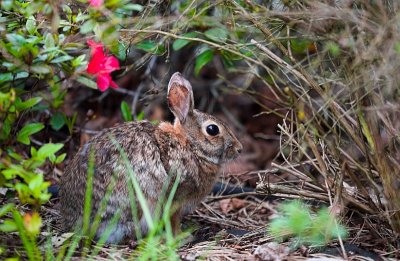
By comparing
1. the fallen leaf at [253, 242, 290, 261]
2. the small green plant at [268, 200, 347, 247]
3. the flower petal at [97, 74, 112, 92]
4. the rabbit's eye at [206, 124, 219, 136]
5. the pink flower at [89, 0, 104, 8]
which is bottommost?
Answer: the fallen leaf at [253, 242, 290, 261]

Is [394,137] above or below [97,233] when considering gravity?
above

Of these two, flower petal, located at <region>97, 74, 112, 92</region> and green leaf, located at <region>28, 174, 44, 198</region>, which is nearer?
green leaf, located at <region>28, 174, 44, 198</region>

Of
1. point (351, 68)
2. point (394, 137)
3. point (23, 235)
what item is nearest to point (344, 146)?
point (394, 137)

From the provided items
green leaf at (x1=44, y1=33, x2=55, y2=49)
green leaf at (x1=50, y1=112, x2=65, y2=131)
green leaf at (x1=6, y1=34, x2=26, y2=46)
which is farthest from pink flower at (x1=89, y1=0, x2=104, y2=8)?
green leaf at (x1=50, y1=112, x2=65, y2=131)

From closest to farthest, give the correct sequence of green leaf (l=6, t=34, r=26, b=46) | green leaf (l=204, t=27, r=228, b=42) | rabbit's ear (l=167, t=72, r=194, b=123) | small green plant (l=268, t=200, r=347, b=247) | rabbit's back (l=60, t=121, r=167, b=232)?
small green plant (l=268, t=200, r=347, b=247) < green leaf (l=6, t=34, r=26, b=46) < rabbit's back (l=60, t=121, r=167, b=232) < rabbit's ear (l=167, t=72, r=194, b=123) < green leaf (l=204, t=27, r=228, b=42)

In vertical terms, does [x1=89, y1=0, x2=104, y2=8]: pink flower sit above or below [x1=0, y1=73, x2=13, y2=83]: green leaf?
above

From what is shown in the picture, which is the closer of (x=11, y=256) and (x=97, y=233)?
(x=11, y=256)

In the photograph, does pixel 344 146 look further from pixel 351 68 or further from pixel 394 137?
pixel 351 68

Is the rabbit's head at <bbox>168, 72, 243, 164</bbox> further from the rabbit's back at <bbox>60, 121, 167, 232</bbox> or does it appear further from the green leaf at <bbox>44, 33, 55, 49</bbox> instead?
the green leaf at <bbox>44, 33, 55, 49</bbox>
